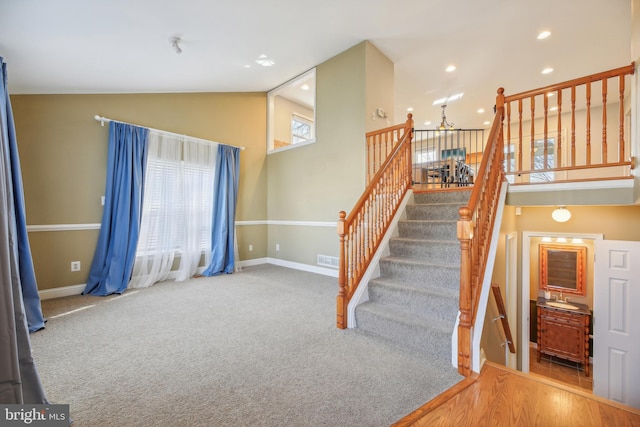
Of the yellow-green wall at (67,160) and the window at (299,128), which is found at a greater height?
the window at (299,128)

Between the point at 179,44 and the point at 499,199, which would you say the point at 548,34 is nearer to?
the point at 499,199

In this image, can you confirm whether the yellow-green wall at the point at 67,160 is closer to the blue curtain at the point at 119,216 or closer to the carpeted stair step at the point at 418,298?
the blue curtain at the point at 119,216

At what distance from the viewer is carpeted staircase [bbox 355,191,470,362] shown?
7.16 feet

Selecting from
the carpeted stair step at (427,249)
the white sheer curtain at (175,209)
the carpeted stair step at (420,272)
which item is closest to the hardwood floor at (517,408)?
the carpeted stair step at (420,272)

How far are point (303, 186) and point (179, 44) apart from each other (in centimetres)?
276

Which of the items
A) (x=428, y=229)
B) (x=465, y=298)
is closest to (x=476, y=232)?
(x=465, y=298)

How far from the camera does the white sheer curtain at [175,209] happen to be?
163 inches

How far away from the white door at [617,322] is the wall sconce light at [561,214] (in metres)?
0.46

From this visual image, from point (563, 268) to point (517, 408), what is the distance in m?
4.90

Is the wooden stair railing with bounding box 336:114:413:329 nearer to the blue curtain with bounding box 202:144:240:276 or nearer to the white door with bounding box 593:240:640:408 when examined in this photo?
the white door with bounding box 593:240:640:408

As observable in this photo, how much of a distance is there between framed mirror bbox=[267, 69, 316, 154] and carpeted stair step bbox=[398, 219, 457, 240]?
250 centimetres

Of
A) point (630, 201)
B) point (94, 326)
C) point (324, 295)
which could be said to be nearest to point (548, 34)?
point (630, 201)

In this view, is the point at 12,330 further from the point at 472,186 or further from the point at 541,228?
the point at 541,228

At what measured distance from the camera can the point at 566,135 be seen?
678cm
